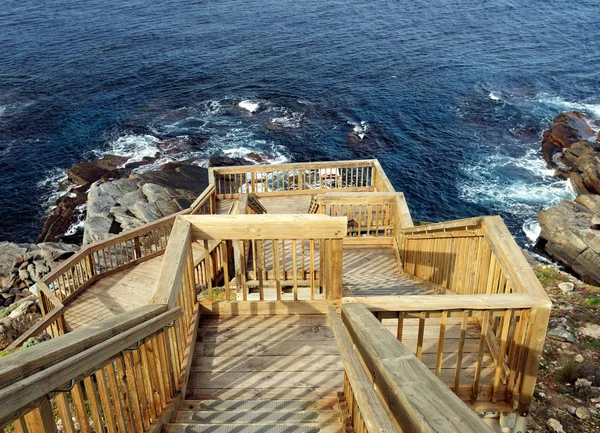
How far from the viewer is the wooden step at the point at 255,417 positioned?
13.5 ft

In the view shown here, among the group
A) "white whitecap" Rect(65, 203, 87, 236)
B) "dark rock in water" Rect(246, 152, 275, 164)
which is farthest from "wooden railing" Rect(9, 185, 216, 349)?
"dark rock in water" Rect(246, 152, 275, 164)

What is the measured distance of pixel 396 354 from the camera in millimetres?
2777

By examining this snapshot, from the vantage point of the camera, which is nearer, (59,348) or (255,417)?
(59,348)

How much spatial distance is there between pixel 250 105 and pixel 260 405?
1396 inches

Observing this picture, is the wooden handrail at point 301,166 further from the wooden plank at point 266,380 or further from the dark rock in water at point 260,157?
the dark rock in water at point 260,157

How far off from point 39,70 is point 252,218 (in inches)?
1811

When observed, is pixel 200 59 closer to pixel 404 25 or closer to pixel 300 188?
pixel 404 25

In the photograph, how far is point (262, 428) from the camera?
152 inches

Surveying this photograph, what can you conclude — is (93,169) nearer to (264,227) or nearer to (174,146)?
(174,146)

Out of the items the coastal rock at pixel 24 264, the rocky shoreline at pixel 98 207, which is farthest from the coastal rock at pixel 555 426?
the coastal rock at pixel 24 264

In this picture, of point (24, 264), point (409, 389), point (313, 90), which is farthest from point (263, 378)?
point (313, 90)

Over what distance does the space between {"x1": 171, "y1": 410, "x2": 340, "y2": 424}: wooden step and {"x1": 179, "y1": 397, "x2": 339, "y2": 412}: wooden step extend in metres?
0.18

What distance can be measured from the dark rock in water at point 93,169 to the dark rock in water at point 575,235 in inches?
923

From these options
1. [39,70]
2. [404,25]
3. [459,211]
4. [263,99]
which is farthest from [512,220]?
[39,70]
